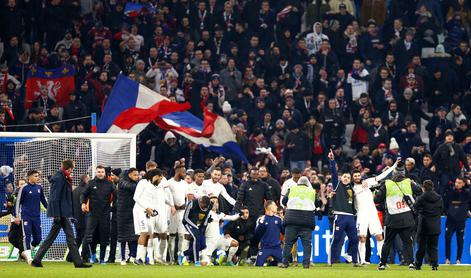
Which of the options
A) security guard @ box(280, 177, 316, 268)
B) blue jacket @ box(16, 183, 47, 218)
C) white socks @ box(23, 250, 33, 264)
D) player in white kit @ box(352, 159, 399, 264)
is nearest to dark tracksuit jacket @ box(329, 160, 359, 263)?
player in white kit @ box(352, 159, 399, 264)

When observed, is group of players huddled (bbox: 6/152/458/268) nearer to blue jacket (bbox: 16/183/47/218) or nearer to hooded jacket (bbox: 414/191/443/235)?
blue jacket (bbox: 16/183/47/218)

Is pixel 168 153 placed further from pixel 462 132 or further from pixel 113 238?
pixel 462 132

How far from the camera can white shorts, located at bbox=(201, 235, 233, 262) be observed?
29.3 m

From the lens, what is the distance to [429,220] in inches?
1083

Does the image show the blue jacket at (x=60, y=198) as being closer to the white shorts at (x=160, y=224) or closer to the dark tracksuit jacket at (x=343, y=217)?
the white shorts at (x=160, y=224)

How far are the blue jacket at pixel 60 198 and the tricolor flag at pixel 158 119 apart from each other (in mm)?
7090

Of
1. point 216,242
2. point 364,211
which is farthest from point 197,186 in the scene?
point 364,211

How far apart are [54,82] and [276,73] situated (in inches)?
238

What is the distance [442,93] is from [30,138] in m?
13.2

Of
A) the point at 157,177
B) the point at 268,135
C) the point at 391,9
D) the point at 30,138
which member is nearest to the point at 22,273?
the point at 157,177

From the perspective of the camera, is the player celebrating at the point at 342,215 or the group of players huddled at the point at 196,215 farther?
the player celebrating at the point at 342,215

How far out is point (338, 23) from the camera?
40438mm

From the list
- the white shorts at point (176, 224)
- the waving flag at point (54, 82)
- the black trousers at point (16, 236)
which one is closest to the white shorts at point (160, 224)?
the white shorts at point (176, 224)

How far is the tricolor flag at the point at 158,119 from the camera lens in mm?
33688
